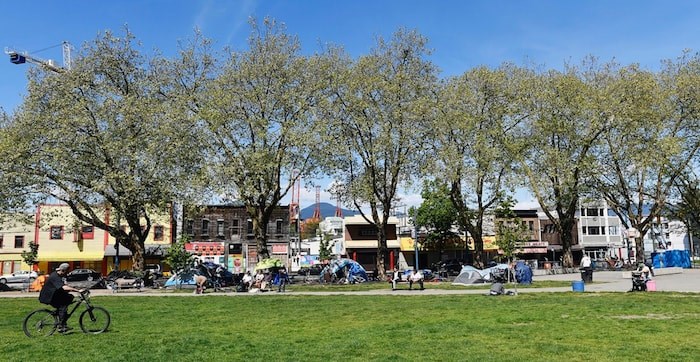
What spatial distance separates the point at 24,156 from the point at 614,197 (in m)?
Result: 43.7

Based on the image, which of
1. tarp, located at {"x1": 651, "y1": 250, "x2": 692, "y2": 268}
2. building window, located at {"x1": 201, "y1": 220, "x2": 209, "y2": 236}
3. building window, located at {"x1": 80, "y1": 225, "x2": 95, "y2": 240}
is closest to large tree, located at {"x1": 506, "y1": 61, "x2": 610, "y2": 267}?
tarp, located at {"x1": 651, "y1": 250, "x2": 692, "y2": 268}

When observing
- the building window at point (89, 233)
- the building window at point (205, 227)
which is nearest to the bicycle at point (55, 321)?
the building window at point (89, 233)

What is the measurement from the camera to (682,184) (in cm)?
4956

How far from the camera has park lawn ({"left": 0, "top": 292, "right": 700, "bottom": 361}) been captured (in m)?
10.2

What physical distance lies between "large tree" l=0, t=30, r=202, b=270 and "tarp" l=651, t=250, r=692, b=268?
45708mm

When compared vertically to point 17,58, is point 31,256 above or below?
below

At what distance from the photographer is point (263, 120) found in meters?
36.2

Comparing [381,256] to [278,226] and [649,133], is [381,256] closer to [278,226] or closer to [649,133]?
[649,133]

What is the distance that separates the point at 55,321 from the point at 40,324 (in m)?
0.30

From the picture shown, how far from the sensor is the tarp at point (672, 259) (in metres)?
56.5

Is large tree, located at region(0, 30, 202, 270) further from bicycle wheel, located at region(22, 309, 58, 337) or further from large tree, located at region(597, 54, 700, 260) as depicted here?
large tree, located at region(597, 54, 700, 260)

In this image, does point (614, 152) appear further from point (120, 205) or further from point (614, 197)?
point (120, 205)

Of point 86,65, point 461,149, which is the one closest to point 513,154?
point 461,149

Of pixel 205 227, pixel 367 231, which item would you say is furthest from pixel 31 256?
pixel 367 231
